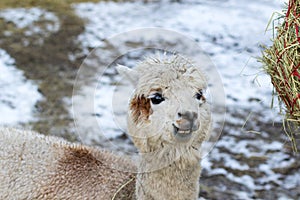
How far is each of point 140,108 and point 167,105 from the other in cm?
18

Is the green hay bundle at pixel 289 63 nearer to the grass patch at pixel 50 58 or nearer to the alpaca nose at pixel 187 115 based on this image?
the alpaca nose at pixel 187 115

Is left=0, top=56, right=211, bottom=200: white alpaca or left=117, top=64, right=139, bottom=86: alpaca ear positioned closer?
left=0, top=56, right=211, bottom=200: white alpaca

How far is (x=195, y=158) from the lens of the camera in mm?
2842

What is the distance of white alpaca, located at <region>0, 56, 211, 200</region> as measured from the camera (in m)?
2.71

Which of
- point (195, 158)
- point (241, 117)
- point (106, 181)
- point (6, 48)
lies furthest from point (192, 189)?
point (6, 48)

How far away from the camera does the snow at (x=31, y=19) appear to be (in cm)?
795

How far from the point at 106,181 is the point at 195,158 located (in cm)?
66

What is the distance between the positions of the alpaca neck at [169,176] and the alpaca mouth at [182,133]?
0.45 feet

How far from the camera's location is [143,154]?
2.88m

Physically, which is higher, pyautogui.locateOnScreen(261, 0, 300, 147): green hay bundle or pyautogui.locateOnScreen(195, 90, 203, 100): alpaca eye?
pyautogui.locateOnScreen(261, 0, 300, 147): green hay bundle

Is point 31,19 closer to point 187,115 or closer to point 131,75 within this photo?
point 131,75

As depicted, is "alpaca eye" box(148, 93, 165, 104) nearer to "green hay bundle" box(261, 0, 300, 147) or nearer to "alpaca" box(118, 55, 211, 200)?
"alpaca" box(118, 55, 211, 200)

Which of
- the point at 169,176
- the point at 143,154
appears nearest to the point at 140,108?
the point at 143,154

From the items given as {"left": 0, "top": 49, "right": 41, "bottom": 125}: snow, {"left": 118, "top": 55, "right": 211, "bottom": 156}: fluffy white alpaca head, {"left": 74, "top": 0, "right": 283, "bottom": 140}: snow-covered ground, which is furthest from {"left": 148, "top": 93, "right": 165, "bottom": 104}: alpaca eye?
{"left": 74, "top": 0, "right": 283, "bottom": 140}: snow-covered ground
